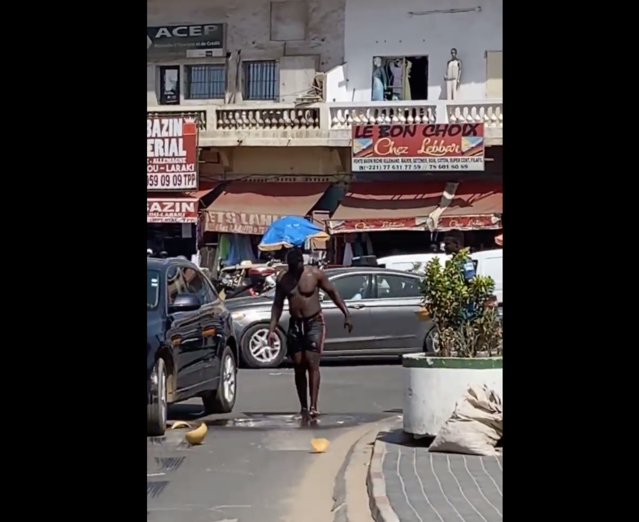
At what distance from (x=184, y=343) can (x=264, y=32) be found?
17427mm

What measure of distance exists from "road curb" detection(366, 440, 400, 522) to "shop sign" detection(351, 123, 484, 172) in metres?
16.1

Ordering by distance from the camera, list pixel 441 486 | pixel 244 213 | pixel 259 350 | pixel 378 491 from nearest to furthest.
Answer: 1. pixel 378 491
2. pixel 441 486
3. pixel 259 350
4. pixel 244 213

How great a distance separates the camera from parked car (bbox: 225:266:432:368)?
15945 mm

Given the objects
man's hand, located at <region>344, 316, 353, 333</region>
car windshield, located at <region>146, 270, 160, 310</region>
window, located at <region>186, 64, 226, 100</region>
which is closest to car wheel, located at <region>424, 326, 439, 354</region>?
man's hand, located at <region>344, 316, 353, 333</region>

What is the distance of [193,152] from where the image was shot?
2525cm

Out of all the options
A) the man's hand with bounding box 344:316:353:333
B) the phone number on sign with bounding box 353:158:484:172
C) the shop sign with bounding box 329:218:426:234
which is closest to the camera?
the man's hand with bounding box 344:316:353:333

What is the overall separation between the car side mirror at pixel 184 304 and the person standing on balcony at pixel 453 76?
628 inches

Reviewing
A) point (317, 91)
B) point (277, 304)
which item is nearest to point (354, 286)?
point (277, 304)

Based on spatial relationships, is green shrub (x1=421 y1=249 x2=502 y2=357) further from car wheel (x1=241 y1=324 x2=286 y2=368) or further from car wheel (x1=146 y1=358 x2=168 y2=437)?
car wheel (x1=241 y1=324 x2=286 y2=368)

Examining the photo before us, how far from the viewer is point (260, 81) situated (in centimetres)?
2647

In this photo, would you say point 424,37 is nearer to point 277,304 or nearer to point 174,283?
point 277,304

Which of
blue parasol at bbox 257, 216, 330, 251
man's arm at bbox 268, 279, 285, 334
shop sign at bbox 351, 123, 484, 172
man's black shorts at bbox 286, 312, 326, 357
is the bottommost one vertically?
man's black shorts at bbox 286, 312, 326, 357

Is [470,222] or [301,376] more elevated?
[470,222]
